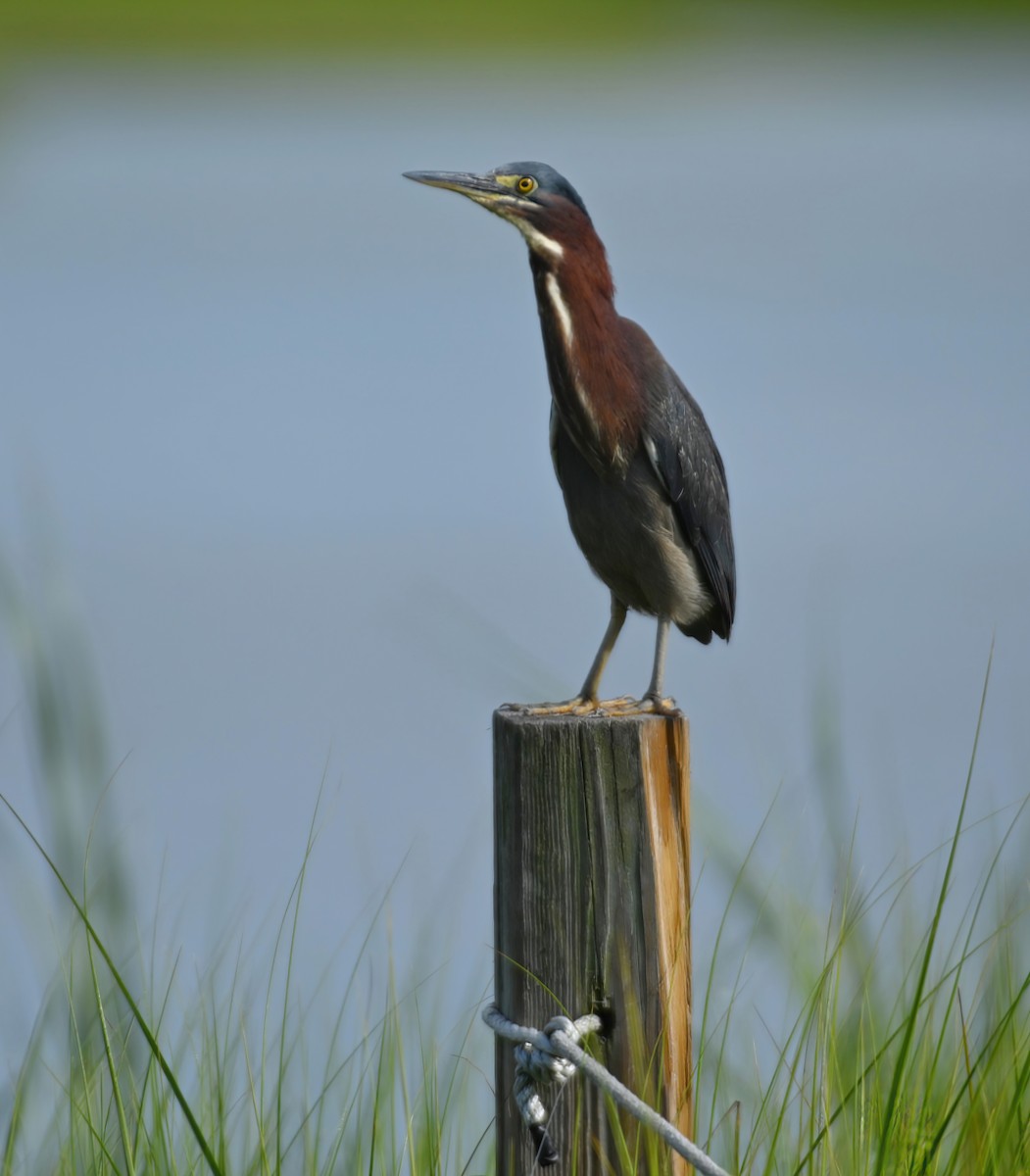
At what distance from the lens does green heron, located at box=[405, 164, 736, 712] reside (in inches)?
164

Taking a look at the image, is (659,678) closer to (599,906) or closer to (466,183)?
(466,183)

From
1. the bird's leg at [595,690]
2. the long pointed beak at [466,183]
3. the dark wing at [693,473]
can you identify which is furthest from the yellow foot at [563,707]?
the long pointed beak at [466,183]

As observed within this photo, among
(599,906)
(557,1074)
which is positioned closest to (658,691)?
(599,906)

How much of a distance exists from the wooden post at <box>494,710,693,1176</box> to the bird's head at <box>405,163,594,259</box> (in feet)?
6.66

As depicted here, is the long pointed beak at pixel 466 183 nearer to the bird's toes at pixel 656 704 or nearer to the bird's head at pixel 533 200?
the bird's head at pixel 533 200

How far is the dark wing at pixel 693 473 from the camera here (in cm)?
436

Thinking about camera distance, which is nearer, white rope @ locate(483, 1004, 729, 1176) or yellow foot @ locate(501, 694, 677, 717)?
white rope @ locate(483, 1004, 729, 1176)

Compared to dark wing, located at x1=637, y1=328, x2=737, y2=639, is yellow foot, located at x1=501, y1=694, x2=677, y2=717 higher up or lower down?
lower down

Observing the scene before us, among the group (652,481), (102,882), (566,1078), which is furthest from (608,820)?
(652,481)

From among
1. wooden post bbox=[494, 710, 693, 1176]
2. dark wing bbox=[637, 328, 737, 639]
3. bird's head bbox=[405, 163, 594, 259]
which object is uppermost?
bird's head bbox=[405, 163, 594, 259]

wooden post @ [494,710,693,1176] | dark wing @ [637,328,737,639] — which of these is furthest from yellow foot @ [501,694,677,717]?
wooden post @ [494,710,693,1176]

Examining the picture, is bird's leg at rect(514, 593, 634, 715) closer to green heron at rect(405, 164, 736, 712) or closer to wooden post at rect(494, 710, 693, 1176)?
green heron at rect(405, 164, 736, 712)

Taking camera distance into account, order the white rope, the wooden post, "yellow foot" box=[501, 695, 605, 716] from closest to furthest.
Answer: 1. the white rope
2. the wooden post
3. "yellow foot" box=[501, 695, 605, 716]

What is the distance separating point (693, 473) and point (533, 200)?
40.8 inches
